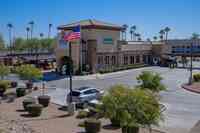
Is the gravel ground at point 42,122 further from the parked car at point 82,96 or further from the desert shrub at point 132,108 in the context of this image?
the desert shrub at point 132,108

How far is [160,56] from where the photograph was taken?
77500 millimetres

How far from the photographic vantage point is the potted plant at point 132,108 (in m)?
15.8

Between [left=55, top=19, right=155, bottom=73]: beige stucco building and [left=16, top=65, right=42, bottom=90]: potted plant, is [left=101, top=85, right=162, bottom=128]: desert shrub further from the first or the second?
[left=55, top=19, right=155, bottom=73]: beige stucco building

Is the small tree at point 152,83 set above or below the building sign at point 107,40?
below

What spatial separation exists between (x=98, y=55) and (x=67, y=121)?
3584 centimetres

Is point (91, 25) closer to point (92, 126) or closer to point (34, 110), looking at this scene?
point (34, 110)

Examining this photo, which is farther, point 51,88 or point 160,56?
point 160,56

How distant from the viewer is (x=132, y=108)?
15.8m

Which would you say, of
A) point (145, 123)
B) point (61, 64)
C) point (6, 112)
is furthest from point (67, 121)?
point (61, 64)

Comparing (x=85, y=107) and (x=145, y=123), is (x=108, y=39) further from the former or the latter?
(x=145, y=123)

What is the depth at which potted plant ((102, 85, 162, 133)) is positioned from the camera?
1575 cm

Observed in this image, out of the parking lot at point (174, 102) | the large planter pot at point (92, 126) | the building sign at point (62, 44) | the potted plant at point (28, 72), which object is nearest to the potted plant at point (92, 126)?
the large planter pot at point (92, 126)

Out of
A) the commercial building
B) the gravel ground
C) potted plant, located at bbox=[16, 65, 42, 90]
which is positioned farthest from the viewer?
the commercial building

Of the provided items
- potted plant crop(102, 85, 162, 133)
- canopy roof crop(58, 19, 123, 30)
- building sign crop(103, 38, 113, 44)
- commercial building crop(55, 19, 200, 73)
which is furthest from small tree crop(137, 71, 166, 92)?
building sign crop(103, 38, 113, 44)
